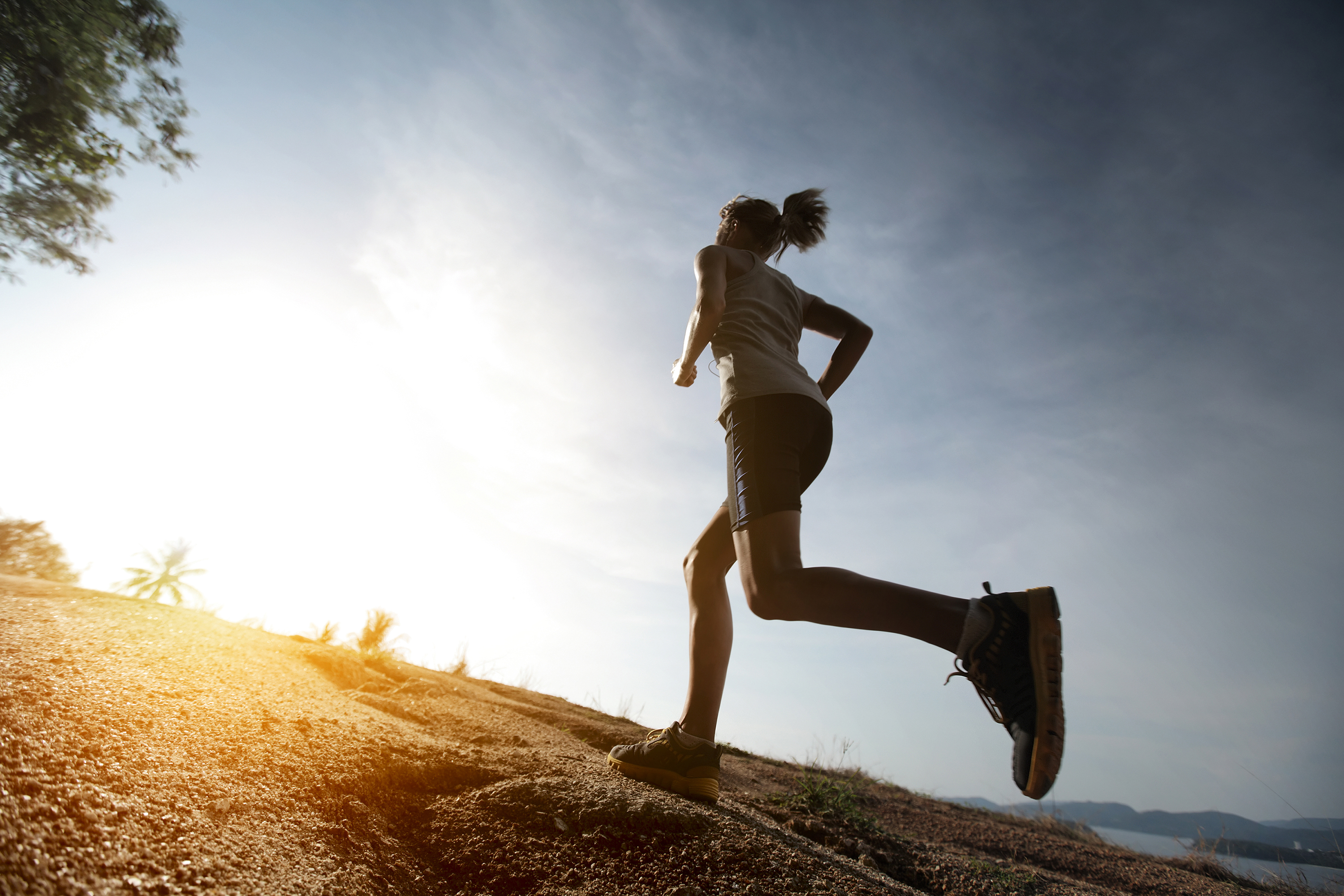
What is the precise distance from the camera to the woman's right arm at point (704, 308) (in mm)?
2025

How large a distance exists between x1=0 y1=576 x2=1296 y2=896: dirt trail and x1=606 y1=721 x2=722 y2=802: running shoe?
0.27ft

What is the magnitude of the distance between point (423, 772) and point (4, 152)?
33.8 feet

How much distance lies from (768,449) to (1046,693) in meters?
0.96

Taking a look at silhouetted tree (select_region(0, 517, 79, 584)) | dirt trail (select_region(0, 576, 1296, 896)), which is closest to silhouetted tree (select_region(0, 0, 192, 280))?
→ silhouetted tree (select_region(0, 517, 79, 584))

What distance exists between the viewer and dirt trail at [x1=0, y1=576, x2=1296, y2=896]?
88 cm

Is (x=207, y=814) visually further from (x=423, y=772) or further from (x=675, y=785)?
(x=675, y=785)

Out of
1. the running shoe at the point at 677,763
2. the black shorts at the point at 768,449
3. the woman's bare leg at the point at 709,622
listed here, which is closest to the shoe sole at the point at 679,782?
the running shoe at the point at 677,763

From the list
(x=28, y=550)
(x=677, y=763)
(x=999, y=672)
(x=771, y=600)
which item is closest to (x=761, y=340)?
(x=771, y=600)

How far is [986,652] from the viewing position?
4.50 feet

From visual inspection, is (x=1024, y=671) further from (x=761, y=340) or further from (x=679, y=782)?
(x=761, y=340)

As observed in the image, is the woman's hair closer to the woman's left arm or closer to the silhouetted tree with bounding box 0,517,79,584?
the woman's left arm

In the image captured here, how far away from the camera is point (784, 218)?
254 centimetres

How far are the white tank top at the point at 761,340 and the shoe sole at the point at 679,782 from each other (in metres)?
1.22

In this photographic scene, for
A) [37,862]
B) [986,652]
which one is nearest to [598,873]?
[37,862]
